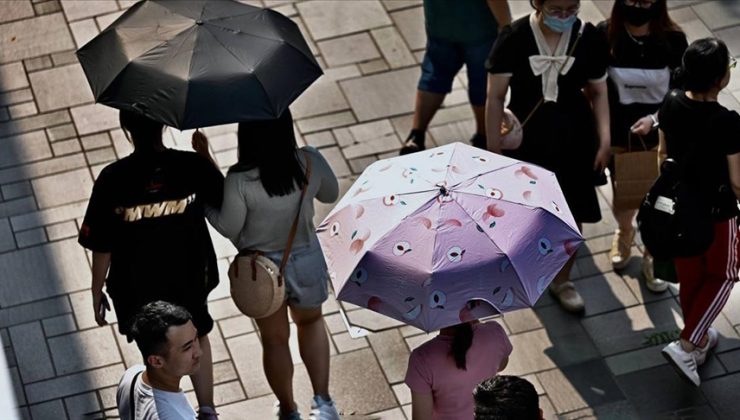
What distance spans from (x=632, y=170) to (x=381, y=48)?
247cm

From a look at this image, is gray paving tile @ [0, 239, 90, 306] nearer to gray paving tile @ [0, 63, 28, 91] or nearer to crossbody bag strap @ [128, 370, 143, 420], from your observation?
gray paving tile @ [0, 63, 28, 91]

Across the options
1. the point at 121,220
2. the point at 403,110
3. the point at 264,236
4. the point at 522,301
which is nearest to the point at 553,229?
the point at 522,301

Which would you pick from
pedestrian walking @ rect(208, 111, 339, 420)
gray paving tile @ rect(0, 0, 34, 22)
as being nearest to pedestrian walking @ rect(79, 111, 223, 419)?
pedestrian walking @ rect(208, 111, 339, 420)

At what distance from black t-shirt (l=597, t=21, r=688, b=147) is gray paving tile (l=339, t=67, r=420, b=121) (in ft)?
5.98

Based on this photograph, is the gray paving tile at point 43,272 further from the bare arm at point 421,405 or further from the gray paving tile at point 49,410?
the bare arm at point 421,405

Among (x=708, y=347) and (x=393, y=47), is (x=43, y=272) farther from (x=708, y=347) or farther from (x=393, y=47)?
(x=708, y=347)

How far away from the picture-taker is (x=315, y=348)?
6.01m

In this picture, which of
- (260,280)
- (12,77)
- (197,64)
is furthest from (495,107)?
(12,77)

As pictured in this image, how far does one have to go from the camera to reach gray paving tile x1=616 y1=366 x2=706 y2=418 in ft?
20.6

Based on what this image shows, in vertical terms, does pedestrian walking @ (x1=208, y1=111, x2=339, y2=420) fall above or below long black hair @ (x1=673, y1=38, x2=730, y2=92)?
below

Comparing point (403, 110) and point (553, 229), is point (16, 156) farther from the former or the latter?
point (553, 229)

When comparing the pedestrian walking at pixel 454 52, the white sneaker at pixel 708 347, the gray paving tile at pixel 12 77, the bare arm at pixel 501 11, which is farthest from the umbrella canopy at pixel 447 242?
the gray paving tile at pixel 12 77

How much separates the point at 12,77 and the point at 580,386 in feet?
13.5

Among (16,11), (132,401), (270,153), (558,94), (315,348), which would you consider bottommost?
(16,11)
